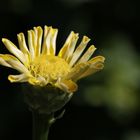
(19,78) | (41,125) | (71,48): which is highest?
(71,48)

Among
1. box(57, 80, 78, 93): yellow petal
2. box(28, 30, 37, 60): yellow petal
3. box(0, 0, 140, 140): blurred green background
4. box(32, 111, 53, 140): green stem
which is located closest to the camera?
box(57, 80, 78, 93): yellow petal

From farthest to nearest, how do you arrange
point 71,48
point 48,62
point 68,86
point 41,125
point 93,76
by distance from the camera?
point 93,76, point 71,48, point 48,62, point 41,125, point 68,86

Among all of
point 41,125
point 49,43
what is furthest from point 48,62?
point 41,125

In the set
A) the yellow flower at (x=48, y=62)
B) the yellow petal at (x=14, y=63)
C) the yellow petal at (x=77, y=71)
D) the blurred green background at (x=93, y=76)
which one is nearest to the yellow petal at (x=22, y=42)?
the yellow flower at (x=48, y=62)

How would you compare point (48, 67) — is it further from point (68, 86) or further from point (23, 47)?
point (68, 86)

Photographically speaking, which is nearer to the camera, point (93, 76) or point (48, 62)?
point (48, 62)

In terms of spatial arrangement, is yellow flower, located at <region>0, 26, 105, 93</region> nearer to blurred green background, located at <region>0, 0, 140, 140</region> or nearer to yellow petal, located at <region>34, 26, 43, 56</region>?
yellow petal, located at <region>34, 26, 43, 56</region>

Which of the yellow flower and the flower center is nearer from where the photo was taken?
the yellow flower

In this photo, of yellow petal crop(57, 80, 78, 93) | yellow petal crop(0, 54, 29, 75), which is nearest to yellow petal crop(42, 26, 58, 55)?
yellow petal crop(0, 54, 29, 75)

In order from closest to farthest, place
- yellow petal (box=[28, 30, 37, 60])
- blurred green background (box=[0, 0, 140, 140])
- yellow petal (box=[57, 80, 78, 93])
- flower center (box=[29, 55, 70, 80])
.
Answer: yellow petal (box=[57, 80, 78, 93]) → flower center (box=[29, 55, 70, 80]) → yellow petal (box=[28, 30, 37, 60]) → blurred green background (box=[0, 0, 140, 140])
